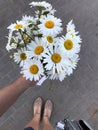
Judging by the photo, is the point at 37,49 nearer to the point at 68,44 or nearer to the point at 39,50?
the point at 39,50

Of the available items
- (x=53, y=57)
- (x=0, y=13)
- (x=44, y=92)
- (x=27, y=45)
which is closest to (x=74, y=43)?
(x=53, y=57)

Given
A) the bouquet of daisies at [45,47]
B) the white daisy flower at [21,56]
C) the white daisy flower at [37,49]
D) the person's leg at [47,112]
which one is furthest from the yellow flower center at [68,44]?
the person's leg at [47,112]

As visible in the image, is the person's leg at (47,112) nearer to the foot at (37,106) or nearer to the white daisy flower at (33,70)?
the foot at (37,106)

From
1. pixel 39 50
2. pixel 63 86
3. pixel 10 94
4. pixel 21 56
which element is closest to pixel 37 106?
pixel 63 86

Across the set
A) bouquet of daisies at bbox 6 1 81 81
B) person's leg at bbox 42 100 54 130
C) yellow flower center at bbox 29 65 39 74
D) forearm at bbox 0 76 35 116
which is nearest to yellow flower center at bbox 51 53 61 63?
bouquet of daisies at bbox 6 1 81 81

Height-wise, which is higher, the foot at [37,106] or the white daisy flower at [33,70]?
the foot at [37,106]

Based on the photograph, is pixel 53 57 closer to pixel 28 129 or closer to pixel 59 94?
pixel 28 129

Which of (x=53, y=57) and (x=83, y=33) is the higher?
(x=83, y=33)
